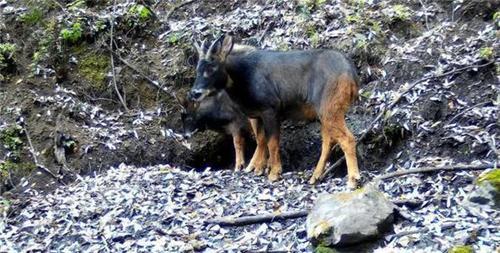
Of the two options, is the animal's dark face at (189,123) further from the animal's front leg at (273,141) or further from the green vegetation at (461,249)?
the green vegetation at (461,249)

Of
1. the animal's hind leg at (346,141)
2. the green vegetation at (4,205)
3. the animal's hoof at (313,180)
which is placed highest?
the animal's hind leg at (346,141)

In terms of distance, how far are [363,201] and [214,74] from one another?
3210 mm

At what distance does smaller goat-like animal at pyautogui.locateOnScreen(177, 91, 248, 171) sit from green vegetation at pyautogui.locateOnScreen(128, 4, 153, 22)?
222cm

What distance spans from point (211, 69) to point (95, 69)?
3.42 m

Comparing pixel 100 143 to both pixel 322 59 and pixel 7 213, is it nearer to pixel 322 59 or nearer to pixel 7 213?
pixel 7 213

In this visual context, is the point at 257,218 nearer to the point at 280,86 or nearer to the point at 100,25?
the point at 280,86

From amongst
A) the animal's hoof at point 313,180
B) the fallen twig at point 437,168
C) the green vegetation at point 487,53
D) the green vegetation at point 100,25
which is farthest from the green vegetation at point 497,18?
the green vegetation at point 100,25

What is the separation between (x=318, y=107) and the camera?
877 cm

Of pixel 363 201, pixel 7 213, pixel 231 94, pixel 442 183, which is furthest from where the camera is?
pixel 231 94

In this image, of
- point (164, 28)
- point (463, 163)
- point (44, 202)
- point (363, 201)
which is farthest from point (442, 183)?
point (164, 28)

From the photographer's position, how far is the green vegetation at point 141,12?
12.3 meters

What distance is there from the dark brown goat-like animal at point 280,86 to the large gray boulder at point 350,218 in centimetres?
195

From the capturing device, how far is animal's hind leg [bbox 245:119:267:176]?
31.5 feet

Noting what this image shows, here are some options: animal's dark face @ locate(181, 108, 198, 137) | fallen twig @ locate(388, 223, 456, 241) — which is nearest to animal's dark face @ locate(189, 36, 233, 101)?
animal's dark face @ locate(181, 108, 198, 137)
